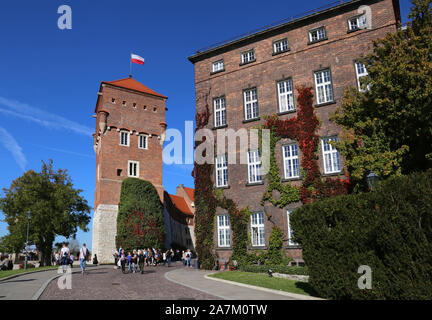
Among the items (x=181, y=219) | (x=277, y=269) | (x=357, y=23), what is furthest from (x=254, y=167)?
(x=181, y=219)

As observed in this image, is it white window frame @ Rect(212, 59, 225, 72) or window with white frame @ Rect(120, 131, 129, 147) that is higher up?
white window frame @ Rect(212, 59, 225, 72)

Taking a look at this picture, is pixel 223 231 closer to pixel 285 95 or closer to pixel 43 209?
pixel 285 95

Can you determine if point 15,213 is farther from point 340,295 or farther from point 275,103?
point 340,295

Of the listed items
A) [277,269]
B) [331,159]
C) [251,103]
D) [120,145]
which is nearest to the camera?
[277,269]

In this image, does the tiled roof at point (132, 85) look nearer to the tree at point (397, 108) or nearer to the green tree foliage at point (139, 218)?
the green tree foliage at point (139, 218)

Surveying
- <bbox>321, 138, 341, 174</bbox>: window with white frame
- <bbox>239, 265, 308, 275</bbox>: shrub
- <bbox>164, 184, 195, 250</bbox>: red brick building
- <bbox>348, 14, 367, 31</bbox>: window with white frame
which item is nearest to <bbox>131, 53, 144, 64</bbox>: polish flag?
<bbox>164, 184, 195, 250</bbox>: red brick building

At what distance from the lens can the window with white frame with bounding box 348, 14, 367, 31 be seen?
76.7 ft

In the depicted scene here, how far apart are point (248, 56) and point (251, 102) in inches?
156

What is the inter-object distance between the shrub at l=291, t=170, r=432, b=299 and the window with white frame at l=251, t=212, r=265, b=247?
1021 cm

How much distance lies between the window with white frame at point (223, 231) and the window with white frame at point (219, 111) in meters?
7.33

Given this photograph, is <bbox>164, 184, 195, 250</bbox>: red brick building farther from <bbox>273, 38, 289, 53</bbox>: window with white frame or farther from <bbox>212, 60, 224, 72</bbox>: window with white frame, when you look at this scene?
<bbox>273, 38, 289, 53</bbox>: window with white frame

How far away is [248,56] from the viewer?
91.5 feet
